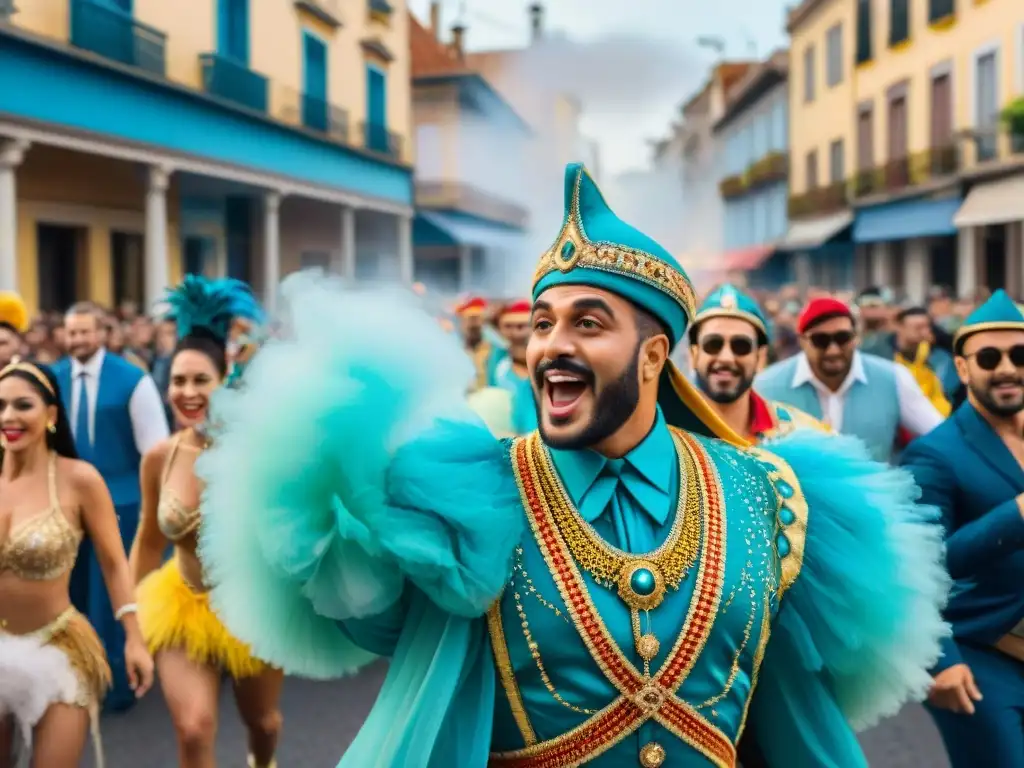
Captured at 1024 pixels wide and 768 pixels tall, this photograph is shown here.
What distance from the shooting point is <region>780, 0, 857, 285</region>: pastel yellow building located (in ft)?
111

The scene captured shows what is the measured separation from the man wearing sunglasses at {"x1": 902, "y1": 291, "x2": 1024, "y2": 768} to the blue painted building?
111 feet

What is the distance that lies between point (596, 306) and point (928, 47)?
2762 cm

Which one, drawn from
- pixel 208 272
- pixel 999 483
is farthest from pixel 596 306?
pixel 208 272

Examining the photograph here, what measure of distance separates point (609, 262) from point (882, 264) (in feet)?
101

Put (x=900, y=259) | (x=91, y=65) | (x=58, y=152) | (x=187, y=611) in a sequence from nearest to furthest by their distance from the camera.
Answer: (x=187, y=611), (x=91, y=65), (x=58, y=152), (x=900, y=259)

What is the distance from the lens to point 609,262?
245cm

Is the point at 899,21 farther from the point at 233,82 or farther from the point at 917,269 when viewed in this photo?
the point at 233,82

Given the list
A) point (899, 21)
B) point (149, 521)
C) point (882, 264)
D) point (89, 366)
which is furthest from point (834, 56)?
point (149, 521)

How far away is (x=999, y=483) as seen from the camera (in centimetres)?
405

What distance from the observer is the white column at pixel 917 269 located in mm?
28469

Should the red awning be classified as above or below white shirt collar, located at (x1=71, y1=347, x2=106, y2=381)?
above

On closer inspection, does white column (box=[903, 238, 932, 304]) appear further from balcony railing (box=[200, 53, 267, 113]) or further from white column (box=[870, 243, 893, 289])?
balcony railing (box=[200, 53, 267, 113])

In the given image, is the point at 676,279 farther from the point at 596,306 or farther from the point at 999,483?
the point at 999,483

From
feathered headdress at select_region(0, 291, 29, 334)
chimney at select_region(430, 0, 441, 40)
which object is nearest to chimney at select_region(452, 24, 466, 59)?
chimney at select_region(430, 0, 441, 40)
